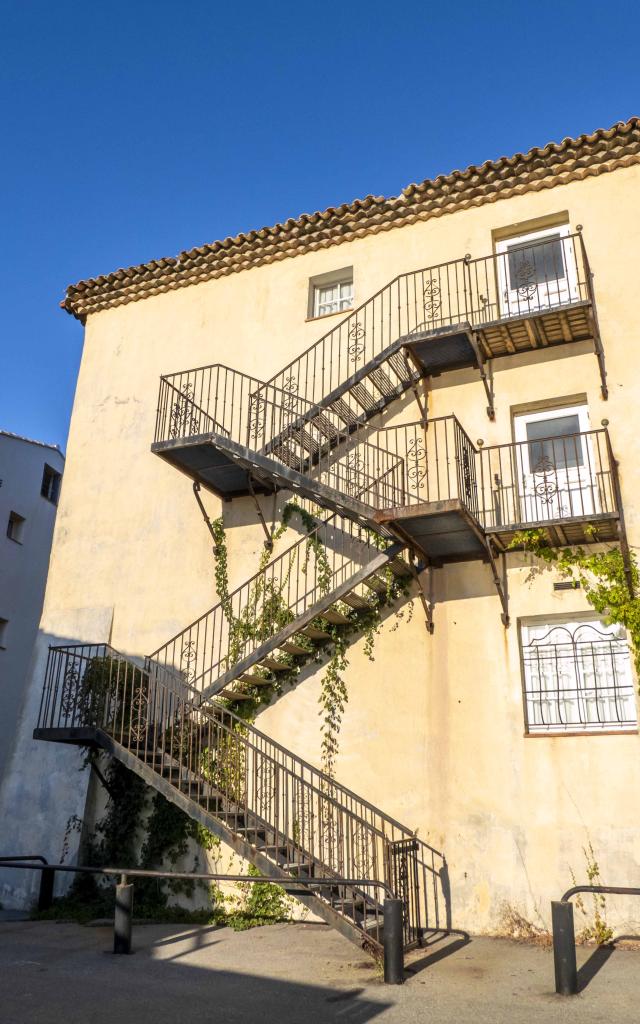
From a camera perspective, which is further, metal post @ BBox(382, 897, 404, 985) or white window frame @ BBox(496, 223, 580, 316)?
white window frame @ BBox(496, 223, 580, 316)

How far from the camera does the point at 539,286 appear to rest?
1253cm

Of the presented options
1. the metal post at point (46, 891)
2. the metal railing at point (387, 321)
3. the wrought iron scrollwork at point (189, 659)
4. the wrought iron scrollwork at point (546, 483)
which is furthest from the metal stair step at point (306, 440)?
the metal post at point (46, 891)

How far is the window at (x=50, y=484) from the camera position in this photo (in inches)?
890

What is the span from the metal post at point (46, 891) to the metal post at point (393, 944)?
6.12 m

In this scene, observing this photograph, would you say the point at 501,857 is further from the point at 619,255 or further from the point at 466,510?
the point at 619,255

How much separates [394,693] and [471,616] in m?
1.48

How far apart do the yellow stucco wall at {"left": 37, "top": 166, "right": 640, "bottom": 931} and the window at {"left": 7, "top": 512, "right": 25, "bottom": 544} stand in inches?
264

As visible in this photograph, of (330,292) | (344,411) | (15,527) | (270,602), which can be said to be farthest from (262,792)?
(15,527)

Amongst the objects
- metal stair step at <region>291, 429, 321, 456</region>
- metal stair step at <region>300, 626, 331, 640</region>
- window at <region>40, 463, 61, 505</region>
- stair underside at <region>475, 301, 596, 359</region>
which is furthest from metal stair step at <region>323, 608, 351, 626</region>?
window at <region>40, 463, 61, 505</region>

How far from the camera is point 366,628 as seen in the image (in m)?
11.6

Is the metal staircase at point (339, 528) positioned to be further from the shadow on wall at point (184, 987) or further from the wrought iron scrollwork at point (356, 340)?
the shadow on wall at point (184, 987)

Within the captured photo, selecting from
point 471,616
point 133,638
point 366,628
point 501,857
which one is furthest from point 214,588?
→ point 501,857

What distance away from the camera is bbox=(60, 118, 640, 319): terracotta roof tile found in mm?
12320

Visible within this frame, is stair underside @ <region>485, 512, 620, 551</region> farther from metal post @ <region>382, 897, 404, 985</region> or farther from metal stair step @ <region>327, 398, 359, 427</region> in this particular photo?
metal post @ <region>382, 897, 404, 985</region>
